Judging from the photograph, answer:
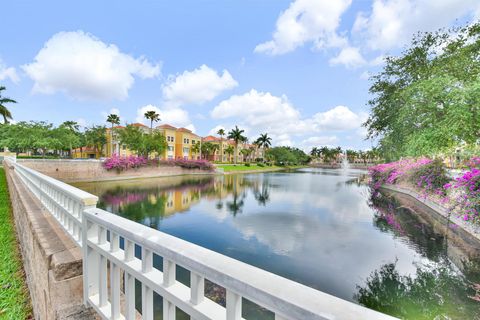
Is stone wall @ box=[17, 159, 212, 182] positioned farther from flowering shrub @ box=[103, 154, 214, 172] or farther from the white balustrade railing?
the white balustrade railing

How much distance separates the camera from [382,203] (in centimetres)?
1802

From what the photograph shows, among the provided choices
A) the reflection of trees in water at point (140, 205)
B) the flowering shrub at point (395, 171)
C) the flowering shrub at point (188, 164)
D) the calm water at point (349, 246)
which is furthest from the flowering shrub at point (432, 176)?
the flowering shrub at point (188, 164)

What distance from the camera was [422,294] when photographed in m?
5.98

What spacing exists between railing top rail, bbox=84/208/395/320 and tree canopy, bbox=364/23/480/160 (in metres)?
10.3

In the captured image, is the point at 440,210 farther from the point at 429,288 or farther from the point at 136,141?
the point at 136,141

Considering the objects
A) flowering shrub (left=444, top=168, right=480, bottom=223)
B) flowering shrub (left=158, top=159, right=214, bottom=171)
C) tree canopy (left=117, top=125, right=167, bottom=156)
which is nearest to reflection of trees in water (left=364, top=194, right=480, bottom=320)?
flowering shrub (left=444, top=168, right=480, bottom=223)

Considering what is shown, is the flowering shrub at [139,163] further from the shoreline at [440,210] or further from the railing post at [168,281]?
the railing post at [168,281]

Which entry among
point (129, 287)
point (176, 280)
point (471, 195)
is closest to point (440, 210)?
point (471, 195)

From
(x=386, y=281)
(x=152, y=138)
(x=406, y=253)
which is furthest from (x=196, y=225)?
(x=152, y=138)

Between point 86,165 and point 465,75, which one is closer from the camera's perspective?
point 465,75

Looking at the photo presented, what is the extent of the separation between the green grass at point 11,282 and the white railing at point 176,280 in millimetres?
2033

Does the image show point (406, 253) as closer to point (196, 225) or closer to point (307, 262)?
point (307, 262)

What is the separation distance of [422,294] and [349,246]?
127 inches

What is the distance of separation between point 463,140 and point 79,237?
12622mm
